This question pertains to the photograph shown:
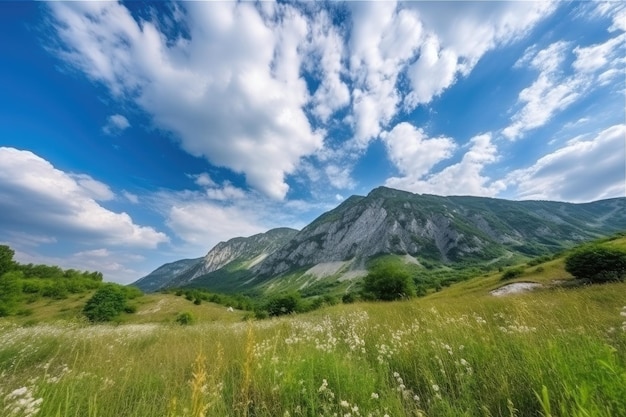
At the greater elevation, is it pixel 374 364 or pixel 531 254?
pixel 531 254

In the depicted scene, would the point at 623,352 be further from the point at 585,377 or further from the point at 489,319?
the point at 489,319

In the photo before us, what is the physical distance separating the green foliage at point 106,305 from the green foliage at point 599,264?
65.0 m

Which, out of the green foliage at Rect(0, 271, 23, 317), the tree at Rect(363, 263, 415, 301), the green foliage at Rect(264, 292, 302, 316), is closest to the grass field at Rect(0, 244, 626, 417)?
the tree at Rect(363, 263, 415, 301)

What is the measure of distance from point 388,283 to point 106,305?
164 ft

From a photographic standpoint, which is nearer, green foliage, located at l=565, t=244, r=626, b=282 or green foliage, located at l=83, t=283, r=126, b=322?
green foliage, located at l=565, t=244, r=626, b=282

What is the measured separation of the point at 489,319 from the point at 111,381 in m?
9.11

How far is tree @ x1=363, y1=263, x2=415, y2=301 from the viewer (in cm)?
5003

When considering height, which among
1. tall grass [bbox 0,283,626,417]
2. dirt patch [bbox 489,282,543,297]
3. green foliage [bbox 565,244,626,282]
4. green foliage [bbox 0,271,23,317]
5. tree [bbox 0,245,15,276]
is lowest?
tall grass [bbox 0,283,626,417]

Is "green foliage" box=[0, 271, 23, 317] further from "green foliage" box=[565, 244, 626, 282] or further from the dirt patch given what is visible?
"green foliage" box=[565, 244, 626, 282]

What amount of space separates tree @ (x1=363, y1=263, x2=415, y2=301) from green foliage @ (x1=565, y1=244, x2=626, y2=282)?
76.0 feet

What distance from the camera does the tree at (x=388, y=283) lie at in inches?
1970

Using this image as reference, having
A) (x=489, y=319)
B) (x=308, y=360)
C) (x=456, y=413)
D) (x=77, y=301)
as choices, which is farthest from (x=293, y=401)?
(x=77, y=301)

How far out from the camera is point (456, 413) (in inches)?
124

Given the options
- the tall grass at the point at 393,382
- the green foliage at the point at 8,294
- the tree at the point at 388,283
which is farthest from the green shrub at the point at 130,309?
the tall grass at the point at 393,382
